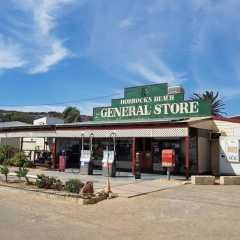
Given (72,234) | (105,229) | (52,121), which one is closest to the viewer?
(72,234)

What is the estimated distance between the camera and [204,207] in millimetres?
13594

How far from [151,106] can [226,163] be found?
6665 mm

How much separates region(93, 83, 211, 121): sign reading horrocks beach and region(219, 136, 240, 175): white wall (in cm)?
230

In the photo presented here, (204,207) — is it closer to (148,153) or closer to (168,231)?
(168,231)

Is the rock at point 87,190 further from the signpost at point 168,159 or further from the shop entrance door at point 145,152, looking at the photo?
the shop entrance door at point 145,152

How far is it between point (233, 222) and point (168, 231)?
199cm

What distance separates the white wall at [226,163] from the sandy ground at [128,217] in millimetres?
7258

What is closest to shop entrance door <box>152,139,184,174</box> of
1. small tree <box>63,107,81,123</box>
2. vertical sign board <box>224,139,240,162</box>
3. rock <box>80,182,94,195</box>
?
vertical sign board <box>224,139,240,162</box>

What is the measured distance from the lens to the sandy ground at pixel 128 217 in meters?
9.95

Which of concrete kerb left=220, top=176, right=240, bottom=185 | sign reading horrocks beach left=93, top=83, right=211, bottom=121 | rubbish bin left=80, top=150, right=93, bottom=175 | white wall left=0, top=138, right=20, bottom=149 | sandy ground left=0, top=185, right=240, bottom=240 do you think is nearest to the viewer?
sandy ground left=0, top=185, right=240, bottom=240

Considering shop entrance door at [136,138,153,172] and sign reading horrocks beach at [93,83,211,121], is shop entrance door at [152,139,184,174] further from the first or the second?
sign reading horrocks beach at [93,83,211,121]

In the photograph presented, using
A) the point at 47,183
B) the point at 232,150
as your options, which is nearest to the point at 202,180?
the point at 232,150

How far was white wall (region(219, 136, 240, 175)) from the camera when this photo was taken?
2397cm

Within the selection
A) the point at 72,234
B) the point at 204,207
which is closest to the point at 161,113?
the point at 204,207
